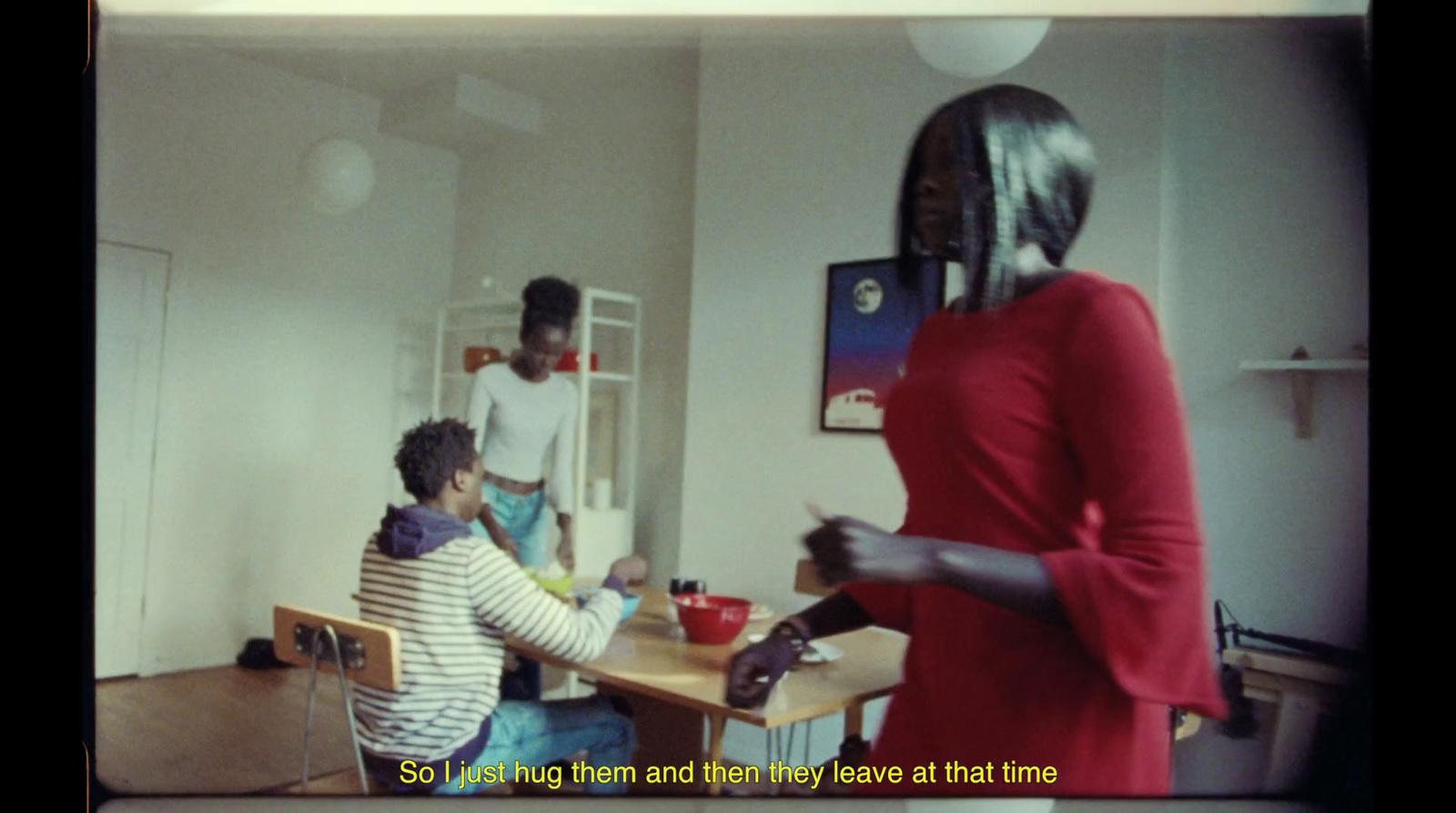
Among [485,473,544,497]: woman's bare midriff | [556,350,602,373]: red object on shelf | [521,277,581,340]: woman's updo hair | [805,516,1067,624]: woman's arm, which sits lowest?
[805,516,1067,624]: woman's arm

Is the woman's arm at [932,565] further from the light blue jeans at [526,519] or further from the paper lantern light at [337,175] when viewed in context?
the paper lantern light at [337,175]

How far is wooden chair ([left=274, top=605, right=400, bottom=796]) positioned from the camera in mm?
1402

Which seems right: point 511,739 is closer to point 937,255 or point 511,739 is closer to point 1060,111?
point 937,255

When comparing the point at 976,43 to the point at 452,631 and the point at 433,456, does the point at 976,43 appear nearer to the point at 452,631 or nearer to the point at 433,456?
the point at 433,456

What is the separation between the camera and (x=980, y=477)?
4.27 feet

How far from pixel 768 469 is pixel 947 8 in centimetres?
78

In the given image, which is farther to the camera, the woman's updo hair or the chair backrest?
the woman's updo hair

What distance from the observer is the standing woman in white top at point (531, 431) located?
4.84 ft

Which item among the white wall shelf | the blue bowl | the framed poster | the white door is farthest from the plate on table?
the white door

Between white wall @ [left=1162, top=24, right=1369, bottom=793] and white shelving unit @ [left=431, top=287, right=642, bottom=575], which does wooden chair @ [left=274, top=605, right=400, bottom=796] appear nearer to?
white shelving unit @ [left=431, top=287, right=642, bottom=575]

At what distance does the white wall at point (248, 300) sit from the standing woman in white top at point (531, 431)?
0.55ft

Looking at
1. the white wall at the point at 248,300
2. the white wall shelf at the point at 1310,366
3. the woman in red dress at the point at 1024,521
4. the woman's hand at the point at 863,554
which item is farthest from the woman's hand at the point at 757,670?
the white wall shelf at the point at 1310,366

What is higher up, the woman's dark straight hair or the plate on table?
the woman's dark straight hair

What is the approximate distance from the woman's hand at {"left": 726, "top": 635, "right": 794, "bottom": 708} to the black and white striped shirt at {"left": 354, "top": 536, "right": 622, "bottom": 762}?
0.20 m
